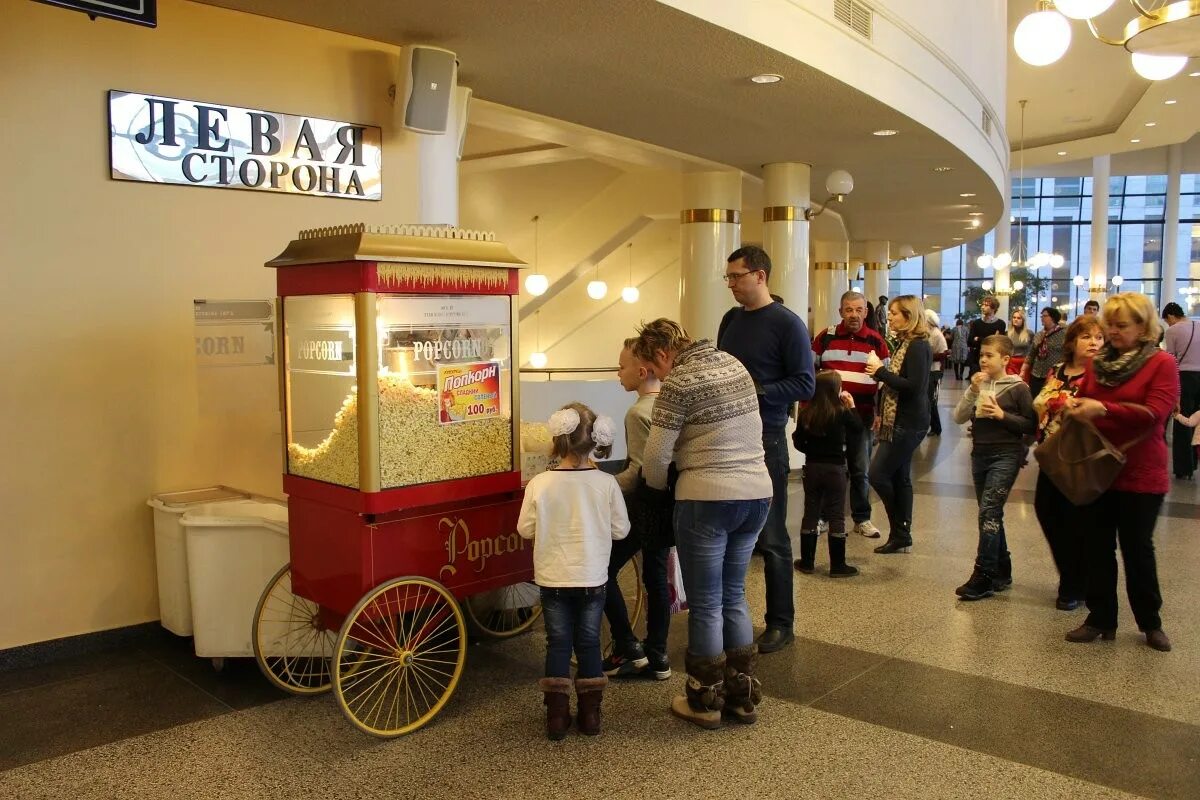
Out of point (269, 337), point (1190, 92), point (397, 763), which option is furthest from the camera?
point (1190, 92)

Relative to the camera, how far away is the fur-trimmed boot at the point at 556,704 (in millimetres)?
3396

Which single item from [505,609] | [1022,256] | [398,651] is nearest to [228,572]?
[398,651]

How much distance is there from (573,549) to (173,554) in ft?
6.48

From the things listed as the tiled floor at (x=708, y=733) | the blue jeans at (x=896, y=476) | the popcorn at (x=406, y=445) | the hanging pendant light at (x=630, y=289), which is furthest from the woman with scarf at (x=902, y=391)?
the hanging pendant light at (x=630, y=289)

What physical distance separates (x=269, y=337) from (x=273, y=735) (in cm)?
208

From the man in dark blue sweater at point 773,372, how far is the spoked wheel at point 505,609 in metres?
1.08

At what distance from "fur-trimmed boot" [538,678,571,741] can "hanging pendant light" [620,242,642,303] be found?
37.5 ft

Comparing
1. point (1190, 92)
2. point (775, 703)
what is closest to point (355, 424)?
point (775, 703)

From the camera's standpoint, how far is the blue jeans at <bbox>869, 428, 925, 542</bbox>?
5949 mm

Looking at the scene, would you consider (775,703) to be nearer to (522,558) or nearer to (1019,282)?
(522,558)

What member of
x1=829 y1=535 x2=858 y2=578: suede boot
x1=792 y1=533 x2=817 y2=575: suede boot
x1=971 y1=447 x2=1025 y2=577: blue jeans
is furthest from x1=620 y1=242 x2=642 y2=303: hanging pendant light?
x1=971 y1=447 x2=1025 y2=577: blue jeans

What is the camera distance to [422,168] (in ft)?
18.0

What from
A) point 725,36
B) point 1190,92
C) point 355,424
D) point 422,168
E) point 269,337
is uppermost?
point 1190,92

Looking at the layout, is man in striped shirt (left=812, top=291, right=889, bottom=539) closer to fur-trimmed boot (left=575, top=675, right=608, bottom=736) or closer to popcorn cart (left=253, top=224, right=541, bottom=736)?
popcorn cart (left=253, top=224, right=541, bottom=736)
